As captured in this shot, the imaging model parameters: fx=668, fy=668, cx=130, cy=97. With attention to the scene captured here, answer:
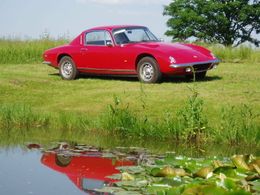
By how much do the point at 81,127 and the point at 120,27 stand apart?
5.93 metres

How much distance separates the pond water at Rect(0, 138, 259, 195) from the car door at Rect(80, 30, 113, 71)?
6697 millimetres

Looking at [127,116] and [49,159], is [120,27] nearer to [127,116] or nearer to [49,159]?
[127,116]

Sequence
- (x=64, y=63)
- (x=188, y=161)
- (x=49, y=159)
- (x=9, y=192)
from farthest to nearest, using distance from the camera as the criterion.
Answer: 1. (x=64, y=63)
2. (x=49, y=159)
3. (x=188, y=161)
4. (x=9, y=192)

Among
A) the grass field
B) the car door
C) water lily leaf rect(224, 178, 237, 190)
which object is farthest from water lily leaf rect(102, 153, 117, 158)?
the car door

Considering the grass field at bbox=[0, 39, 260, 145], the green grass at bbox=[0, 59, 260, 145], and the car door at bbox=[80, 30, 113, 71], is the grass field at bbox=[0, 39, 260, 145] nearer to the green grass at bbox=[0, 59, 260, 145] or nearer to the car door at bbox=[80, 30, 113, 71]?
the green grass at bbox=[0, 59, 260, 145]

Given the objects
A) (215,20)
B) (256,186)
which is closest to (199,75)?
(256,186)

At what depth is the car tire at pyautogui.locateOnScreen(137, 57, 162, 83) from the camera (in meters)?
15.9

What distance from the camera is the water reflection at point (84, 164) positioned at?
8031 millimetres

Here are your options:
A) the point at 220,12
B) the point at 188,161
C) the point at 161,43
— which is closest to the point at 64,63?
the point at 161,43

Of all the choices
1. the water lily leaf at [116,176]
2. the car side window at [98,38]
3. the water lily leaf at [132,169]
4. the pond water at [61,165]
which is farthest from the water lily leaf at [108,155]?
the car side window at [98,38]

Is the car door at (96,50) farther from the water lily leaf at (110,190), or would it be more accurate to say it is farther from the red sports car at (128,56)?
the water lily leaf at (110,190)

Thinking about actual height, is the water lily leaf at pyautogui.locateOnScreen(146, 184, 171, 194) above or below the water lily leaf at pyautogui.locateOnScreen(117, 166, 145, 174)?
above

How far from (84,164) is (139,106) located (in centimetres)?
419

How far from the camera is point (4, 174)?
28.0 ft
